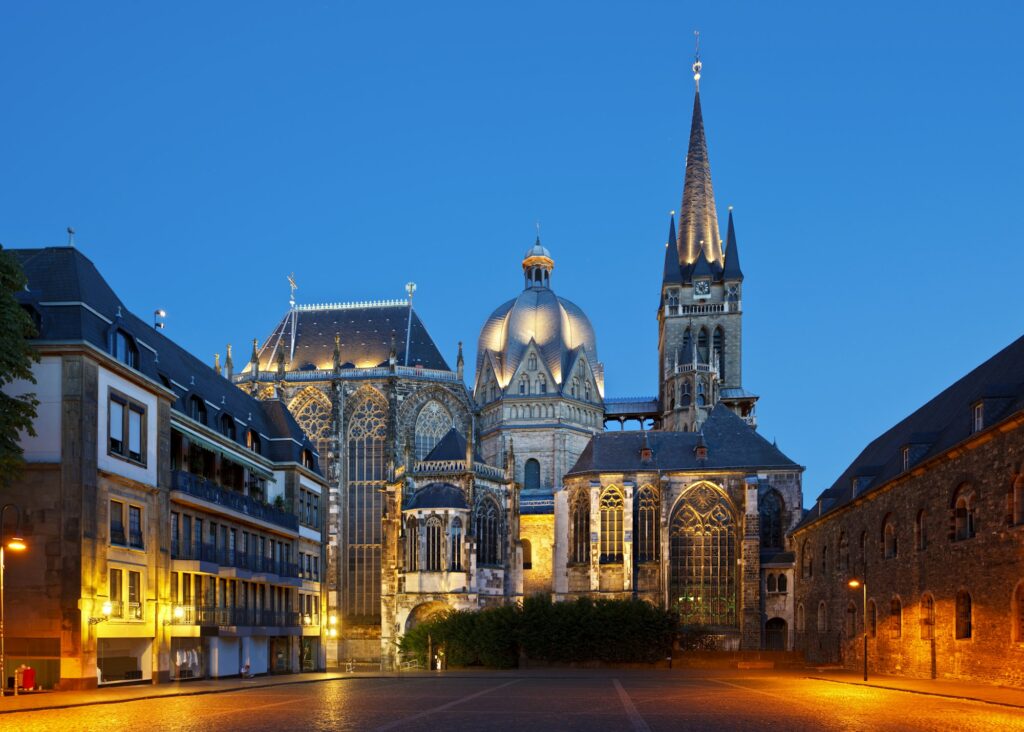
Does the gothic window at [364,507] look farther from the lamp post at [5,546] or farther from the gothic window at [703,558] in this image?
the lamp post at [5,546]

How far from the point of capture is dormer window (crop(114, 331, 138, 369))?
38625mm

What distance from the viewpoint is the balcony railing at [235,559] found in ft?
145

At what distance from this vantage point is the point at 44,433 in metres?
35.3

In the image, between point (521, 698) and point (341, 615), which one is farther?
point (341, 615)

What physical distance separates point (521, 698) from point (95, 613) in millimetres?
13230

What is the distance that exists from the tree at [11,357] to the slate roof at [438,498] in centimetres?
4044

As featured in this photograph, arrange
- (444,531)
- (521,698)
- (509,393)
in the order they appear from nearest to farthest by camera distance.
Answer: (521,698)
(444,531)
(509,393)

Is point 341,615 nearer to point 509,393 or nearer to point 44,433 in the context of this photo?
point 509,393

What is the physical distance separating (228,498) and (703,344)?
61.2m

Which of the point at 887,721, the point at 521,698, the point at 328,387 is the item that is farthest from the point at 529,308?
the point at 887,721

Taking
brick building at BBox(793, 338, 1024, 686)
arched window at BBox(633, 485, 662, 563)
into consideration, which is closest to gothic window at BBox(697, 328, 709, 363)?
arched window at BBox(633, 485, 662, 563)

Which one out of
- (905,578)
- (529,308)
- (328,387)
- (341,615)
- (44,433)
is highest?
(529,308)

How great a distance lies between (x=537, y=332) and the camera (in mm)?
99688

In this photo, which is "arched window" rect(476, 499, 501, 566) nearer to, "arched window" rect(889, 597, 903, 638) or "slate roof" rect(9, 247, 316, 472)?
"slate roof" rect(9, 247, 316, 472)
